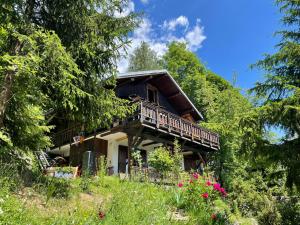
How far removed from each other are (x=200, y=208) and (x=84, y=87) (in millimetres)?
4190

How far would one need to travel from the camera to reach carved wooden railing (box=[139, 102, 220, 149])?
1471cm

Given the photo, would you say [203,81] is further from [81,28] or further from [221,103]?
[81,28]

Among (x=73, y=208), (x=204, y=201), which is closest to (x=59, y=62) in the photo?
(x=73, y=208)

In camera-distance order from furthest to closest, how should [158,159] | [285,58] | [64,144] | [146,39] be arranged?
[146,39], [64,144], [158,159], [285,58]

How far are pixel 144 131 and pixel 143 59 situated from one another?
75.4ft

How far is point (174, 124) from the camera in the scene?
16.7 metres

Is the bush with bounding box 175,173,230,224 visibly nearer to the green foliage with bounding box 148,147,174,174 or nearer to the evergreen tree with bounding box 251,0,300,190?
the evergreen tree with bounding box 251,0,300,190

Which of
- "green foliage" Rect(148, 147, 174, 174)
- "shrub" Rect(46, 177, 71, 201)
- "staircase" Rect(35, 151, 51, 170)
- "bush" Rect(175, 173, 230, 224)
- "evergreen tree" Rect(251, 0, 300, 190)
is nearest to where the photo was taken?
"shrub" Rect(46, 177, 71, 201)

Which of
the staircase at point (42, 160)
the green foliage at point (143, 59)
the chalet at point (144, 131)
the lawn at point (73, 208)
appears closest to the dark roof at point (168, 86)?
the chalet at point (144, 131)

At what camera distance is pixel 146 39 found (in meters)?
38.4

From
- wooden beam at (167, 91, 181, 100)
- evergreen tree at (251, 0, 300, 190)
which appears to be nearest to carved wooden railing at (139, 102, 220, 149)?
wooden beam at (167, 91, 181, 100)

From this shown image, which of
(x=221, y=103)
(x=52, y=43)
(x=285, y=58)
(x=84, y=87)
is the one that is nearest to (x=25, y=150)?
(x=84, y=87)

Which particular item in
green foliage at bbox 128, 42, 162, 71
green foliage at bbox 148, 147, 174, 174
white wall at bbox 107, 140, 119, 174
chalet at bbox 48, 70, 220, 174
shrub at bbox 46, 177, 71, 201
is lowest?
shrub at bbox 46, 177, 71, 201

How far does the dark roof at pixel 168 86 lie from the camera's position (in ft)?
59.3
